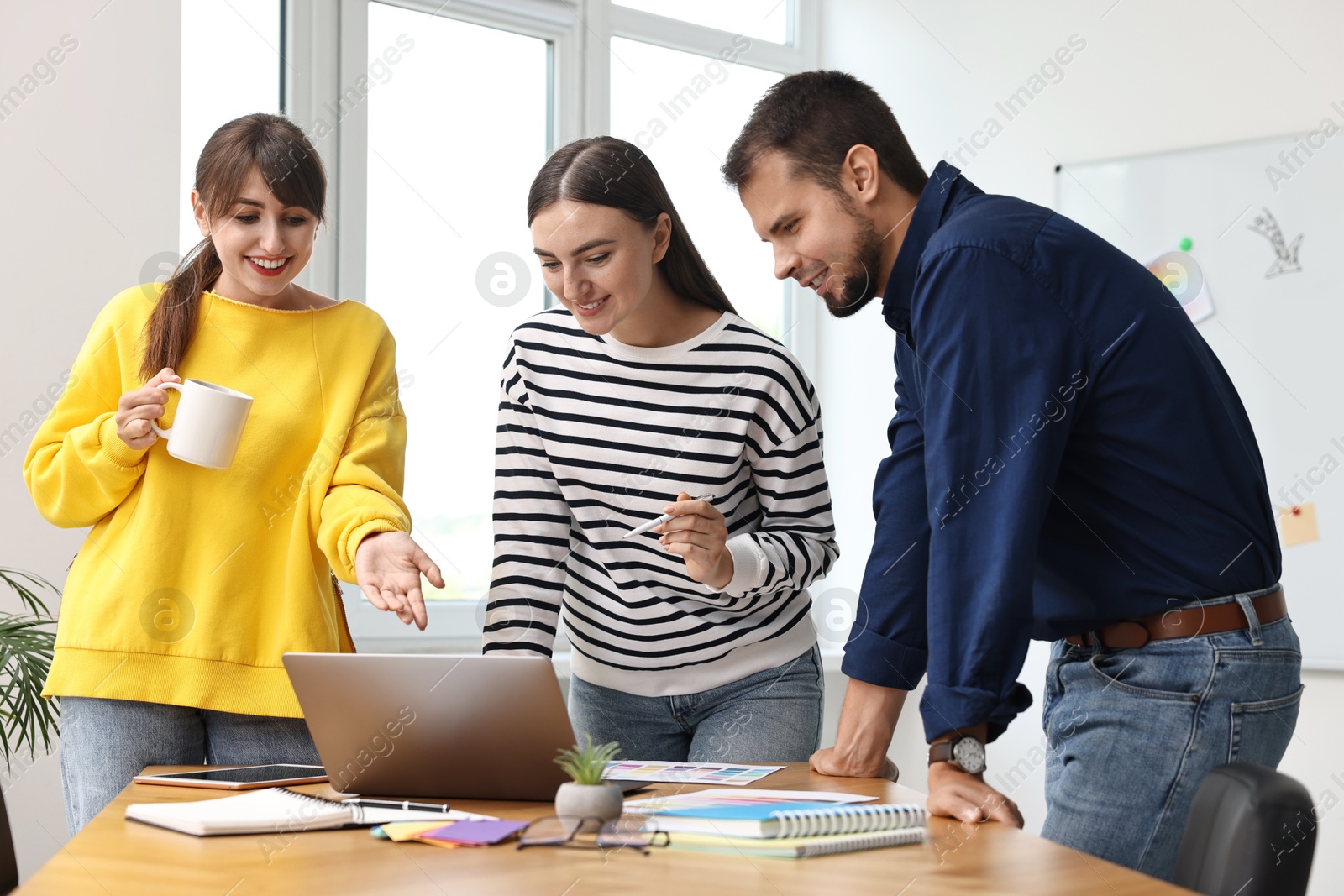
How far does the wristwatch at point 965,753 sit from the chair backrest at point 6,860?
0.94m

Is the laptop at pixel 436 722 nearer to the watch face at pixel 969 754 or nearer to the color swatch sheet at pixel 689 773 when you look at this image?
the color swatch sheet at pixel 689 773

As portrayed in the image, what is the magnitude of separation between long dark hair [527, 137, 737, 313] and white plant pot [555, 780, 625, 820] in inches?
35.1

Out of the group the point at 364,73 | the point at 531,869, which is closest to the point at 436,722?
the point at 531,869

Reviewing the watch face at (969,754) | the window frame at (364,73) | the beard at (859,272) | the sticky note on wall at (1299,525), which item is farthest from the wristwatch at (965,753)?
the sticky note on wall at (1299,525)

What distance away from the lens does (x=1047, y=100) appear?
3543 mm

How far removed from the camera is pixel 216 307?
162 cm

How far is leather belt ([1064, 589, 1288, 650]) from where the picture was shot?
1.21 m

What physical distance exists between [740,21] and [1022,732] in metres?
2.55

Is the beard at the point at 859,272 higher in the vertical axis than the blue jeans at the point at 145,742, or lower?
higher

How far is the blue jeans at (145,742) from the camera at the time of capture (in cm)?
146

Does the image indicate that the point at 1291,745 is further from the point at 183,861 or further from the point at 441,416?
the point at 183,861

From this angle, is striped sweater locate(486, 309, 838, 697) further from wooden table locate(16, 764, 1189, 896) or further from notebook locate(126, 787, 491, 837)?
wooden table locate(16, 764, 1189, 896)

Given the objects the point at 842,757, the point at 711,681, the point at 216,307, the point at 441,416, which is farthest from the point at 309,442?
the point at 441,416

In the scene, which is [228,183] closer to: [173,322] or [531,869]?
[173,322]
